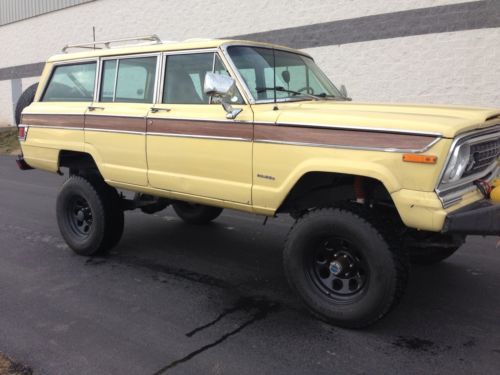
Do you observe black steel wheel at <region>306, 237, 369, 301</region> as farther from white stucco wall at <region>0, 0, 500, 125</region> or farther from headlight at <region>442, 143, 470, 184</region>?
white stucco wall at <region>0, 0, 500, 125</region>

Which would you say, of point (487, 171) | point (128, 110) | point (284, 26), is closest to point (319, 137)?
point (487, 171)

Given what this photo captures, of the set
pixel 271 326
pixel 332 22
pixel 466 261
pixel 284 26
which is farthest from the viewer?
pixel 284 26

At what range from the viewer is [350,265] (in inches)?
144

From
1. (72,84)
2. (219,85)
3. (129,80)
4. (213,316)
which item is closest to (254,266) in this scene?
(213,316)

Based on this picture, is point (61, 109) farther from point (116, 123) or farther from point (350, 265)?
point (350, 265)

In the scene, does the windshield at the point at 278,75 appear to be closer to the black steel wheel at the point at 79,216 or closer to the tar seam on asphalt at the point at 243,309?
the tar seam on asphalt at the point at 243,309

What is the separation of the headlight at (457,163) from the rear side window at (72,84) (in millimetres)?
3764

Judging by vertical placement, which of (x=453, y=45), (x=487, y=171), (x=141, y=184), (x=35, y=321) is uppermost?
(x=453, y=45)

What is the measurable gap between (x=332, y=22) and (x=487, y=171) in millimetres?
9435

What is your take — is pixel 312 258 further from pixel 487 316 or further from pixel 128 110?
pixel 128 110

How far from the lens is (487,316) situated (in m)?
3.82

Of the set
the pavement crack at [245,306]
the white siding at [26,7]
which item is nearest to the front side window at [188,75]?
the pavement crack at [245,306]

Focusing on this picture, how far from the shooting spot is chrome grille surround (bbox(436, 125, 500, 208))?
3146mm

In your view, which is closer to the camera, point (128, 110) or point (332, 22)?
point (128, 110)
